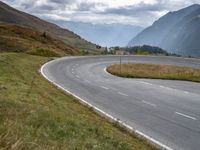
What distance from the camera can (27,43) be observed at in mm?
89125

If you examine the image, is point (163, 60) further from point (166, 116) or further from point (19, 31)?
point (166, 116)

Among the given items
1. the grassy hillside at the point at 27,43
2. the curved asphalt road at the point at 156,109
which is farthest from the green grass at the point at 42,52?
the curved asphalt road at the point at 156,109

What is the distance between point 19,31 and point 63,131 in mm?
97494

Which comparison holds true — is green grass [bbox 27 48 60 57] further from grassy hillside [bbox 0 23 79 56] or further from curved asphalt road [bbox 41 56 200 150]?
curved asphalt road [bbox 41 56 200 150]

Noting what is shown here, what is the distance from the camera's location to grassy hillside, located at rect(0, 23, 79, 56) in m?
80.0

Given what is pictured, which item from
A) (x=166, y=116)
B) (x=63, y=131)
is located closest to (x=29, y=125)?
(x=63, y=131)

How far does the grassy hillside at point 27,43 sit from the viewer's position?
3150 inches

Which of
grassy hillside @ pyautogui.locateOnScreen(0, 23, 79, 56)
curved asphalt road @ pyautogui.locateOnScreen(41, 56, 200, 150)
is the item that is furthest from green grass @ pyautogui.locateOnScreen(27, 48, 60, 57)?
curved asphalt road @ pyautogui.locateOnScreen(41, 56, 200, 150)

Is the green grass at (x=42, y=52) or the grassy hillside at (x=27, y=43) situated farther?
the grassy hillside at (x=27, y=43)

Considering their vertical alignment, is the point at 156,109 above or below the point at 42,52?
above

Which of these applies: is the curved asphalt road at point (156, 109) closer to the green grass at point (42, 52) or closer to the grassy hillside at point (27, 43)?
the green grass at point (42, 52)

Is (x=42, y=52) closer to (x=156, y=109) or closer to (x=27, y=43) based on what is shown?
(x=27, y=43)

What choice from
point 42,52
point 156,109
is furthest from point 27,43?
point 156,109

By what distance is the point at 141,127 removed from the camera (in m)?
16.3
